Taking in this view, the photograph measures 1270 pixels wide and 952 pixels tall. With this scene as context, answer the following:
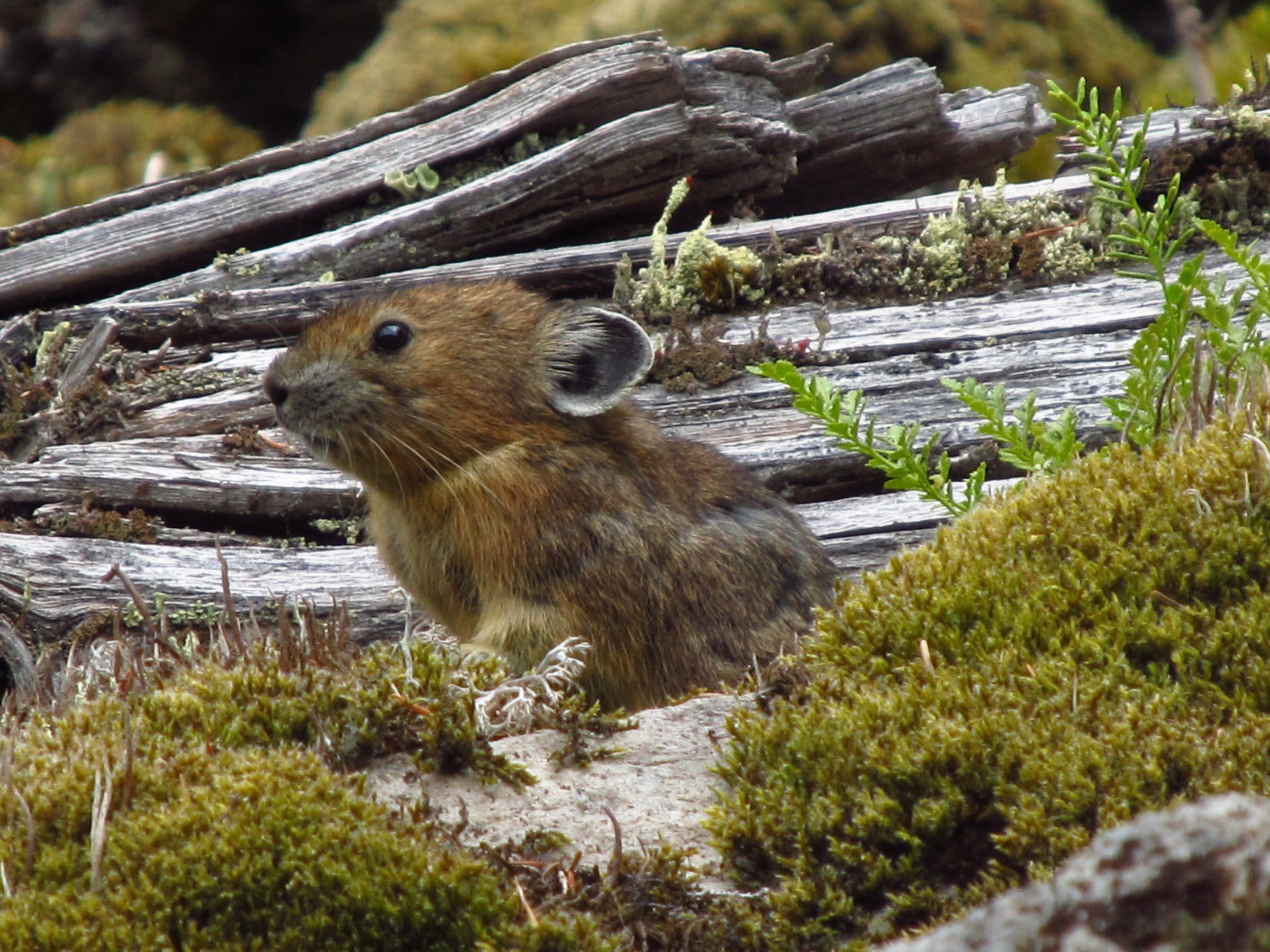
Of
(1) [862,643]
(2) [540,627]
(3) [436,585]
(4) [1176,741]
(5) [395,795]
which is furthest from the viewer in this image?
(3) [436,585]

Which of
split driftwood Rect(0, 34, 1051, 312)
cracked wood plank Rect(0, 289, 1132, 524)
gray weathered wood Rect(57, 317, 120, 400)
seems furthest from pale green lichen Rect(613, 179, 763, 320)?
gray weathered wood Rect(57, 317, 120, 400)

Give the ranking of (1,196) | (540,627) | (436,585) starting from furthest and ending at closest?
(1,196), (436,585), (540,627)

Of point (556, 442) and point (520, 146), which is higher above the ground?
point (520, 146)

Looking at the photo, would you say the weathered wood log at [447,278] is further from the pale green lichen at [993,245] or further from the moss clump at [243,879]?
the moss clump at [243,879]

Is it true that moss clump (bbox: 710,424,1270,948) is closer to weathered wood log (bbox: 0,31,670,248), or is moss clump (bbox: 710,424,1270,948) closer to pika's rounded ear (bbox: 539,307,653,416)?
pika's rounded ear (bbox: 539,307,653,416)

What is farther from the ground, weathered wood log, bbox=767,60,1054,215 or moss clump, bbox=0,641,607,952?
weathered wood log, bbox=767,60,1054,215

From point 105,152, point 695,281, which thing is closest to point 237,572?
point 695,281

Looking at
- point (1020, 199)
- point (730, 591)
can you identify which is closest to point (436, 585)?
point (730, 591)

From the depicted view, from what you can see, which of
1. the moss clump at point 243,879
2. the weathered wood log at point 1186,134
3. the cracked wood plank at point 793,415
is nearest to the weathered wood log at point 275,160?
the cracked wood plank at point 793,415

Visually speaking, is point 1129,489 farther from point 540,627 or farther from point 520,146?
point 520,146
